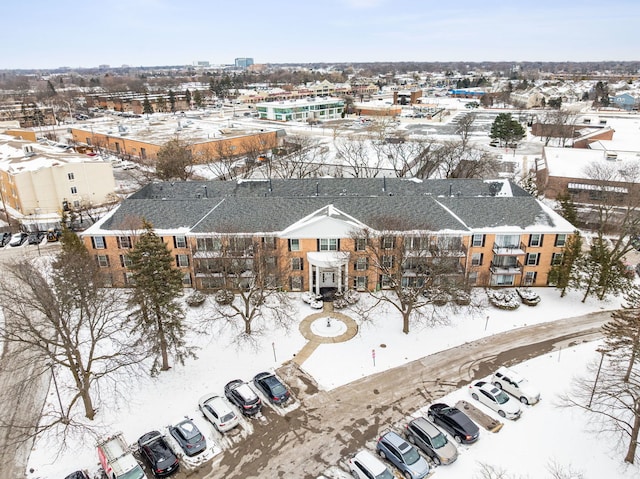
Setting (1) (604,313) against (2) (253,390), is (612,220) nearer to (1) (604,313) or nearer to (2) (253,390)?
(1) (604,313)

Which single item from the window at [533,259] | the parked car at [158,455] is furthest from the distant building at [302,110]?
the parked car at [158,455]

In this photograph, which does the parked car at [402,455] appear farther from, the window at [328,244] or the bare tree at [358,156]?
the bare tree at [358,156]

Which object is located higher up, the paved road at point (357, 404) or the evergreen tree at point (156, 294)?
the evergreen tree at point (156, 294)

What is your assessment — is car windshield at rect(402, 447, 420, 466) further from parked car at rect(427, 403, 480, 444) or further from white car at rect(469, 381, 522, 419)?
white car at rect(469, 381, 522, 419)

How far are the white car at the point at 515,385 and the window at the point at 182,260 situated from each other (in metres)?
29.3

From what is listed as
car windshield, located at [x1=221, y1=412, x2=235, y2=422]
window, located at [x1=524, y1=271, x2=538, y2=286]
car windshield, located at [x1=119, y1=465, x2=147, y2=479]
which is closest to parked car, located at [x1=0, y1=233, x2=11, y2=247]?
car windshield, located at [x1=119, y1=465, x2=147, y2=479]

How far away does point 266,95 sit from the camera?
19800 centimetres

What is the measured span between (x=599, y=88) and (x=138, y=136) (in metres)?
190

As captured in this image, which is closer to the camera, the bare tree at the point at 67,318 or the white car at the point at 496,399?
the bare tree at the point at 67,318

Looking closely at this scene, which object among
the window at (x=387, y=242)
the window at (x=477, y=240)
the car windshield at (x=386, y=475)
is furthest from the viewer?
the window at (x=477, y=240)

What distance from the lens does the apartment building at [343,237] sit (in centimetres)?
3919

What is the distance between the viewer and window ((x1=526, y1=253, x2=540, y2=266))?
42812 millimetres

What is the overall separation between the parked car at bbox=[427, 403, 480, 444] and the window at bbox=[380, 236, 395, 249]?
1415 centimetres

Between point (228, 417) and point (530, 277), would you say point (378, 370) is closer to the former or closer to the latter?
point (228, 417)
